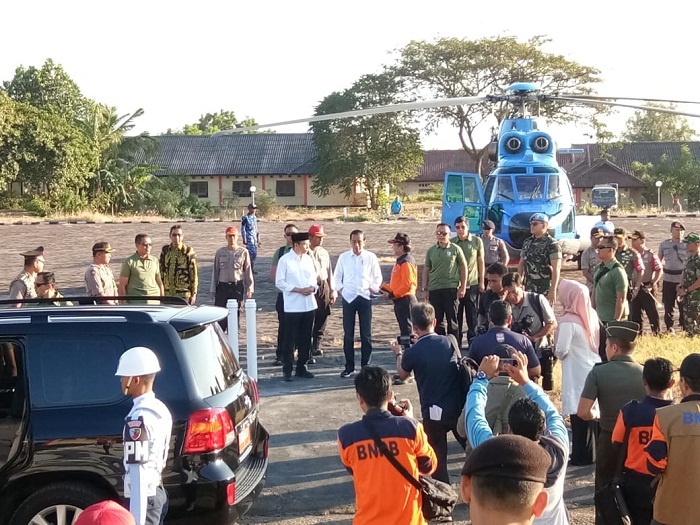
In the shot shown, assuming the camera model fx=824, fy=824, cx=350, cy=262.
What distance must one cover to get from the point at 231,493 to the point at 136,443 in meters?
1.13

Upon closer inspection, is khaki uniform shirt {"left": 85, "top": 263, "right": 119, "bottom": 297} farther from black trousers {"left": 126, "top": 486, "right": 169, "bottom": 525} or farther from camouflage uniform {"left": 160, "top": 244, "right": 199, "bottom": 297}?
black trousers {"left": 126, "top": 486, "right": 169, "bottom": 525}

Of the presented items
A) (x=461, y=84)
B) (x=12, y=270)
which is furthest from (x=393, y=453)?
(x=461, y=84)

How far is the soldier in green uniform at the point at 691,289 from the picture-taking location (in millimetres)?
11438

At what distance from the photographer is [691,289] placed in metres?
11.5

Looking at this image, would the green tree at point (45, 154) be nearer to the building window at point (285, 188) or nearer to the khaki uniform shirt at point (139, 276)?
the building window at point (285, 188)

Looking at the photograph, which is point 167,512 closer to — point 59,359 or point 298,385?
point 59,359

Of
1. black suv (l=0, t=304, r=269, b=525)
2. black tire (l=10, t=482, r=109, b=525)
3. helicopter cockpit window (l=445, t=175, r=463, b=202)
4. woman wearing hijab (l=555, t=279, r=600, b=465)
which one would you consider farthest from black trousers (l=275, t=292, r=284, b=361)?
helicopter cockpit window (l=445, t=175, r=463, b=202)

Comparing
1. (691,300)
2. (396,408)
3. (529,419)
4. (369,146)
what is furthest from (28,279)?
(369,146)

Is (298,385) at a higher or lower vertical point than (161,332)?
lower

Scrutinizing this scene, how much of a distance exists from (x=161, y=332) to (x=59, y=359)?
64 centimetres

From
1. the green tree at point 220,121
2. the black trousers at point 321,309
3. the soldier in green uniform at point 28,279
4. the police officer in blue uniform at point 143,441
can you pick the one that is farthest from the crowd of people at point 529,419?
the green tree at point 220,121

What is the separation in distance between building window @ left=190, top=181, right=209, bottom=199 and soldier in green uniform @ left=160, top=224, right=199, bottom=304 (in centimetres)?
4935

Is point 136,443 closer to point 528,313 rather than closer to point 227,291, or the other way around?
point 528,313

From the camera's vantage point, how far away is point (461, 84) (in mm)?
51000
